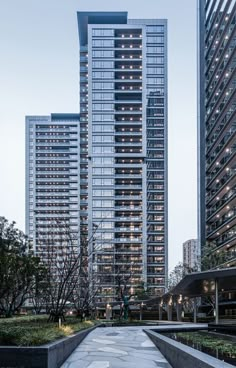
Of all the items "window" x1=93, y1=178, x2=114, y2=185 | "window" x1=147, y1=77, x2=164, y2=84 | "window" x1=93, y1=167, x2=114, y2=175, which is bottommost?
"window" x1=93, y1=178, x2=114, y2=185

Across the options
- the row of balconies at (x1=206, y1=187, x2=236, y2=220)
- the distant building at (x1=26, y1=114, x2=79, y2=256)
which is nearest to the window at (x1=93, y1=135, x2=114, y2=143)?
the distant building at (x1=26, y1=114, x2=79, y2=256)

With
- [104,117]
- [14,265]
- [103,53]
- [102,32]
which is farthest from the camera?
[102,32]

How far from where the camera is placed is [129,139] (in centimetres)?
11631

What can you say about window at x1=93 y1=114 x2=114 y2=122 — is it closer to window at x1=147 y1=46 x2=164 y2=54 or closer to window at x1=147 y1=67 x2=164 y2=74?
window at x1=147 y1=67 x2=164 y2=74

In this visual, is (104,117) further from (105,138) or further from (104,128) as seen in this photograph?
(105,138)

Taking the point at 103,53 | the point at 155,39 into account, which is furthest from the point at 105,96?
the point at 155,39

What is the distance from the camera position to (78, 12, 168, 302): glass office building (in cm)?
11069

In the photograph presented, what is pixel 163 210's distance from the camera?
378 feet

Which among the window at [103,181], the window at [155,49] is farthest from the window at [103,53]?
the window at [103,181]

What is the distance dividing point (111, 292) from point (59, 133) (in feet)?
212

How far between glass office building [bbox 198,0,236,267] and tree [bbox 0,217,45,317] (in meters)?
31.6

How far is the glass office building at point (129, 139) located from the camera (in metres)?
111

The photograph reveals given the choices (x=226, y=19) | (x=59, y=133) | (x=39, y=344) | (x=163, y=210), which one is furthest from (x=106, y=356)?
(x=59, y=133)

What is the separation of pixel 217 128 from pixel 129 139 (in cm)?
4055
